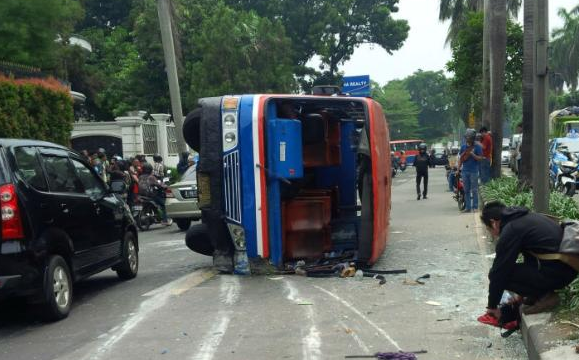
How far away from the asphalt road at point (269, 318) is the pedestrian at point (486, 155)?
6493 mm

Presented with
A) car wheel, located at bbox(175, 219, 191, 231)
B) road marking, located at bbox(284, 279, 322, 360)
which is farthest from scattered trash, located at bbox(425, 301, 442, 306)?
car wheel, located at bbox(175, 219, 191, 231)

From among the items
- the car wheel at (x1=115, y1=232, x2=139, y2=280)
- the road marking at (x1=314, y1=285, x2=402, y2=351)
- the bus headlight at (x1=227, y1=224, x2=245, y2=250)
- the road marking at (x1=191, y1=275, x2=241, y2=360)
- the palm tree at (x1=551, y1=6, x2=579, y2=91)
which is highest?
the palm tree at (x1=551, y1=6, x2=579, y2=91)

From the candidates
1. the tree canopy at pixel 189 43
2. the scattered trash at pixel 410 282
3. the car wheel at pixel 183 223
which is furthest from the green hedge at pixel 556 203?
the tree canopy at pixel 189 43

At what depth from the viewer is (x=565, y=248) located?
205 inches

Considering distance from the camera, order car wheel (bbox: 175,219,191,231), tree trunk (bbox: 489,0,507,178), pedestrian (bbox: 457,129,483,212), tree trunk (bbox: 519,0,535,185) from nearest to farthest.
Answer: tree trunk (bbox: 519,0,535,185)
pedestrian (bbox: 457,129,483,212)
car wheel (bbox: 175,219,191,231)
tree trunk (bbox: 489,0,507,178)

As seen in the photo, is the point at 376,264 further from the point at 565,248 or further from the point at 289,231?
the point at 565,248

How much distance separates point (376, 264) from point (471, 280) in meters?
1.44

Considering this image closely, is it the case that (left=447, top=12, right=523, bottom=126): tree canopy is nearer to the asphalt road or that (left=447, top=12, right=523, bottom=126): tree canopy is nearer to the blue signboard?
the blue signboard

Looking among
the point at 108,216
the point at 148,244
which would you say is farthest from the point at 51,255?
the point at 148,244

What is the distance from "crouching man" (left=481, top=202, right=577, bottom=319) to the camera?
17.2 ft

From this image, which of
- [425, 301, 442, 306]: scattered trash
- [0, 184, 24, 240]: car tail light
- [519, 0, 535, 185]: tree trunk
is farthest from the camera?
[519, 0, 535, 185]: tree trunk

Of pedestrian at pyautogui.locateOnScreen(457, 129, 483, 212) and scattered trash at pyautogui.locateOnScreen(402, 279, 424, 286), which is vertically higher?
pedestrian at pyautogui.locateOnScreen(457, 129, 483, 212)

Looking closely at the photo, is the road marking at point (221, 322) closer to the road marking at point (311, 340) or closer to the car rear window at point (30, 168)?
the road marking at point (311, 340)

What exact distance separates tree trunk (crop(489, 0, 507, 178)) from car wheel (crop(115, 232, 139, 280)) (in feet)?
35.1
